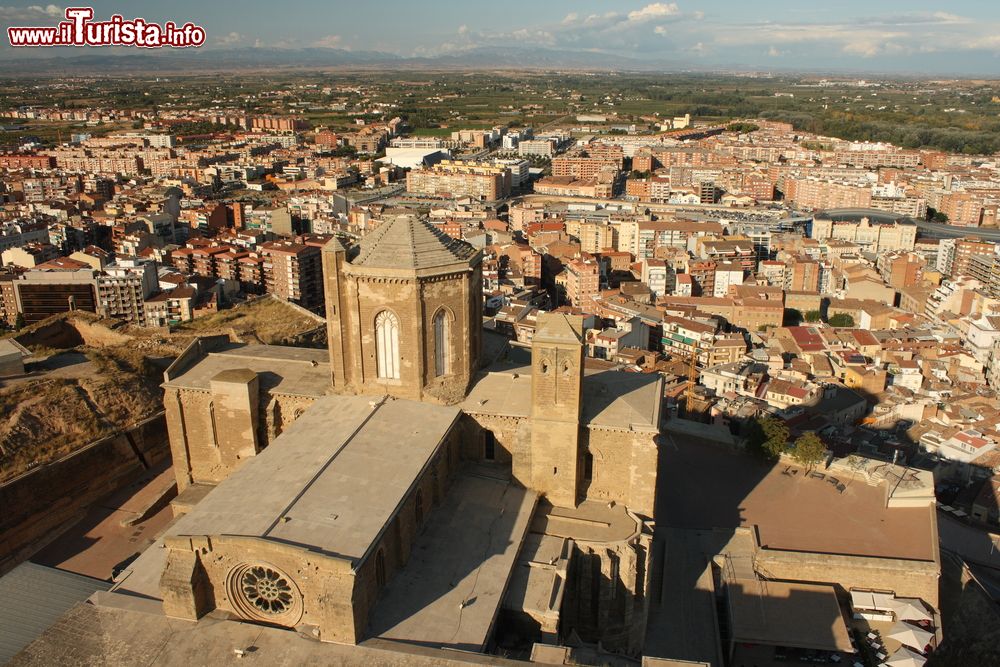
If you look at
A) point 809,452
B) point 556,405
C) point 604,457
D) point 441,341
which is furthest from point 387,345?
point 809,452

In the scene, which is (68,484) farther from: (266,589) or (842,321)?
(842,321)

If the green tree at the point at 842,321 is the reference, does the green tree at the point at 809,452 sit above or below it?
above

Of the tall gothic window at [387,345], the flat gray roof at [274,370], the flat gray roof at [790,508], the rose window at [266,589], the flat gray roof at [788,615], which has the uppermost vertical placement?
the tall gothic window at [387,345]

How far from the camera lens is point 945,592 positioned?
869 inches

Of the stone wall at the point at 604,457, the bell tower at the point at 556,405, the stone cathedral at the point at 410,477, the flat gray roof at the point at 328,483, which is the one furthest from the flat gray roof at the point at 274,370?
the bell tower at the point at 556,405

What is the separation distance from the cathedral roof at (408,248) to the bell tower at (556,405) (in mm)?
2844

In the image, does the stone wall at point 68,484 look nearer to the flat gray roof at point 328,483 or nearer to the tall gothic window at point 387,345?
the flat gray roof at point 328,483

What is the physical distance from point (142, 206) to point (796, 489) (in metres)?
69.8

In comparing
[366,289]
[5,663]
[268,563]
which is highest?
[366,289]

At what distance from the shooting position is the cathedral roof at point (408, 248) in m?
17.7

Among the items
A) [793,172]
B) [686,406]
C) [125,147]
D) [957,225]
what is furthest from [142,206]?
[957,225]

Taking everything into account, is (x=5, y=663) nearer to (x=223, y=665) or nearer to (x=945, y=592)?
(x=223, y=665)

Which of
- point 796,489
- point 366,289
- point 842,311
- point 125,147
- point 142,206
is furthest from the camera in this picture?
point 125,147

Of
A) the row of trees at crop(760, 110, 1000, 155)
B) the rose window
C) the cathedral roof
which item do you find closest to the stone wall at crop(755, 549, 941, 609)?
the cathedral roof
